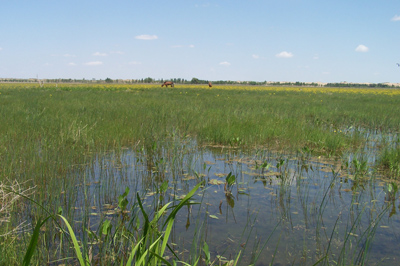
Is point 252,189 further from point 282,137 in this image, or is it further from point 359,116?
point 359,116

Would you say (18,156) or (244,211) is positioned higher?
(18,156)

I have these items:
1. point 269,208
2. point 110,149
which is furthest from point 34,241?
point 110,149

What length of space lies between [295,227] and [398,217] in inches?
46.8

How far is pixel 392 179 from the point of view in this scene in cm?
437

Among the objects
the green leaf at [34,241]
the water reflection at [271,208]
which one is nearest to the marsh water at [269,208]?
the water reflection at [271,208]

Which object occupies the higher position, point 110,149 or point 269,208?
point 110,149

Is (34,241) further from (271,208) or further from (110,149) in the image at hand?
(110,149)

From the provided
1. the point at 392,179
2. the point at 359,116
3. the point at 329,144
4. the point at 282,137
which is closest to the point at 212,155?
the point at 282,137

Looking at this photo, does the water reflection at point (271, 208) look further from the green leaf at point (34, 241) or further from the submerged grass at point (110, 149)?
the green leaf at point (34, 241)

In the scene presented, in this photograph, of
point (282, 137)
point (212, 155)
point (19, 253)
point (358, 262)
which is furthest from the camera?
point (282, 137)

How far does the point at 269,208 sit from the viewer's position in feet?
11.0

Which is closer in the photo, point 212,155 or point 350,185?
point 350,185

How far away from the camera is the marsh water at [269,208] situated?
2471mm

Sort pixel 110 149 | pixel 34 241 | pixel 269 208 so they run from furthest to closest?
pixel 110 149, pixel 269 208, pixel 34 241
